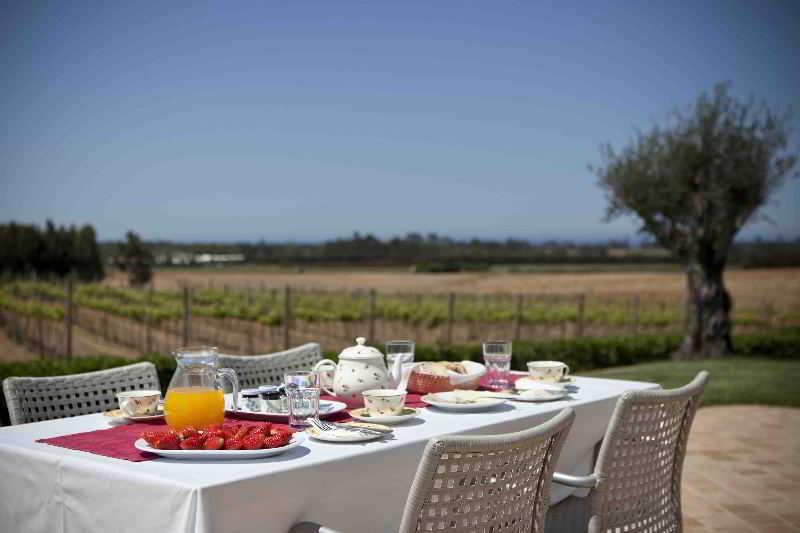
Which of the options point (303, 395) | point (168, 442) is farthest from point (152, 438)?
point (303, 395)

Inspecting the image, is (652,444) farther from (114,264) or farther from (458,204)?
(458,204)

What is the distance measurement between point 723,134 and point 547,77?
12.2m

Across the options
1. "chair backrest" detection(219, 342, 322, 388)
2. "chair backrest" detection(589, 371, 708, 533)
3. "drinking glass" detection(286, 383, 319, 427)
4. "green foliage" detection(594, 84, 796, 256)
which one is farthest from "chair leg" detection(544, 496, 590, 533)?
"green foliage" detection(594, 84, 796, 256)

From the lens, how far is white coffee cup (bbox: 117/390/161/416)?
8.71ft

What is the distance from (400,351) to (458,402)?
338 mm

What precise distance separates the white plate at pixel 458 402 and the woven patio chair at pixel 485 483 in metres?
0.67

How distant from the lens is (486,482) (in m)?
1.97

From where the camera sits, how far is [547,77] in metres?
24.6

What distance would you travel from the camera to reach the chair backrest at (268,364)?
390cm

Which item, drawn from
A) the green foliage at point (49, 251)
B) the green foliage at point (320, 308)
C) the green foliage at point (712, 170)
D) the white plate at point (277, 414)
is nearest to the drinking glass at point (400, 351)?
the white plate at point (277, 414)

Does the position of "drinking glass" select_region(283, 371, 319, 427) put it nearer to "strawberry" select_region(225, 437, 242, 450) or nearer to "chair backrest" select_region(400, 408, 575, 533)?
"strawberry" select_region(225, 437, 242, 450)

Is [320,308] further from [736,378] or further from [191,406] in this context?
[191,406]

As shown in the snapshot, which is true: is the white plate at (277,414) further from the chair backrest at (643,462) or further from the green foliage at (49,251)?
the green foliage at (49,251)

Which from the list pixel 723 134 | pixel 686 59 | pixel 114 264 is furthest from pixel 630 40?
pixel 114 264
